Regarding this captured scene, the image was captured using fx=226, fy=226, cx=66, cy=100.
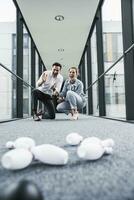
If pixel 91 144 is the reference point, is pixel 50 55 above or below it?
above

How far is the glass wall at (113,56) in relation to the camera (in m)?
2.47

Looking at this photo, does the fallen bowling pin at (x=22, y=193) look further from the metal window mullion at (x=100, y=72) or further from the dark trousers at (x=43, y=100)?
the metal window mullion at (x=100, y=72)

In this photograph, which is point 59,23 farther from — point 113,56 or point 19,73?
point 113,56

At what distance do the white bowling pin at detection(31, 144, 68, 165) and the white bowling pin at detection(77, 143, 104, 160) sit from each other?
0.17ft

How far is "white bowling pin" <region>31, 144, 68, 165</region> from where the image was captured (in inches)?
18.9

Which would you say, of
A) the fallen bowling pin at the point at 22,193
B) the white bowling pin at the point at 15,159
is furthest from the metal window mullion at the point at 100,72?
the fallen bowling pin at the point at 22,193

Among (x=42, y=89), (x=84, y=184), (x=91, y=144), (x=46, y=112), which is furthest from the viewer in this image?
(x=46, y=112)

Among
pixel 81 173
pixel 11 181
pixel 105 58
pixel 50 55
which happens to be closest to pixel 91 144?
pixel 81 173

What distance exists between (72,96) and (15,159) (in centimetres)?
241

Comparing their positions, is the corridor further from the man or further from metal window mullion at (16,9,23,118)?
metal window mullion at (16,9,23,118)

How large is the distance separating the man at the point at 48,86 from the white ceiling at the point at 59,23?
1484mm

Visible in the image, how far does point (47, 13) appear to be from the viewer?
13.4ft

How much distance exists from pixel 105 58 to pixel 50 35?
2.08 m

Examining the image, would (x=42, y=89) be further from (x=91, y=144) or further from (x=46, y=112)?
(x=91, y=144)
